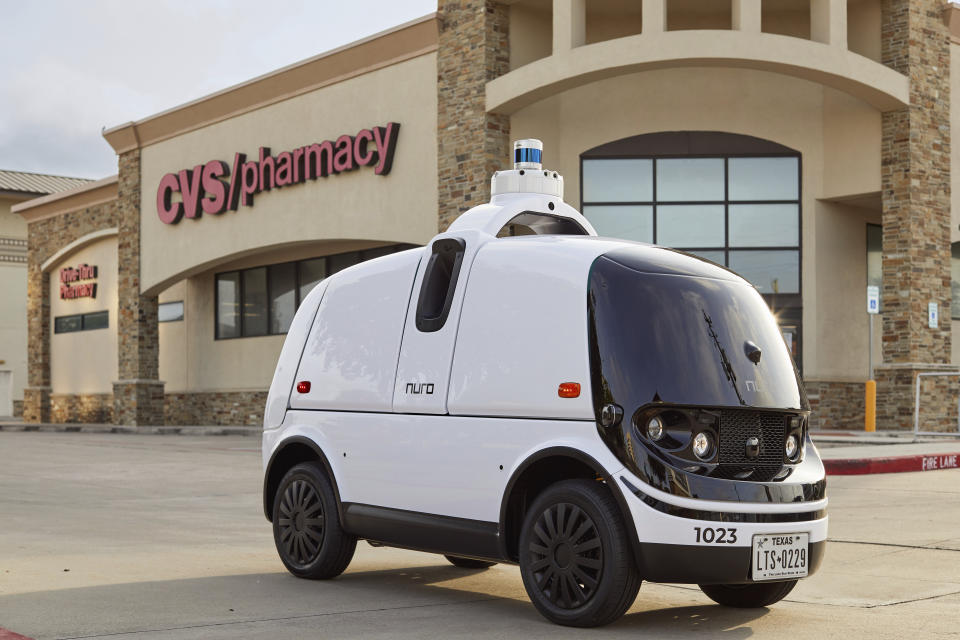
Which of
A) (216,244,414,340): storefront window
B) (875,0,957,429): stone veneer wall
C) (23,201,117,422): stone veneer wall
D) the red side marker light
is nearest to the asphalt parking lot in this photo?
the red side marker light

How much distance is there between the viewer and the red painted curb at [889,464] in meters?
14.9

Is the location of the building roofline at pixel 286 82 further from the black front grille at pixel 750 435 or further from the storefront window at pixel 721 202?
the black front grille at pixel 750 435

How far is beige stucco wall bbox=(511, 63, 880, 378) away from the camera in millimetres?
24109

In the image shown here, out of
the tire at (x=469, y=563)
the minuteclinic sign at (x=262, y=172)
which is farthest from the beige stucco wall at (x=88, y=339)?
the tire at (x=469, y=563)

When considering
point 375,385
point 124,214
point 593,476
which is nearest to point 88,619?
point 375,385

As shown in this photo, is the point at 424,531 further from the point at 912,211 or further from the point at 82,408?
the point at 82,408

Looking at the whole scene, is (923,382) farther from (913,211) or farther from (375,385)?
(375,385)

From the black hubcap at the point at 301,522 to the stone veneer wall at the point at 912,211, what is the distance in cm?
1827

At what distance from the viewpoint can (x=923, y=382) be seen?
23.6m

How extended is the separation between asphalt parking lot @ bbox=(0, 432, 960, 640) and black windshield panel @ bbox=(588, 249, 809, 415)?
117 cm

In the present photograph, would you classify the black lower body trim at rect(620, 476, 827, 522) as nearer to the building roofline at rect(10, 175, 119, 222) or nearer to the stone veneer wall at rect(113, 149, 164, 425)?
the stone veneer wall at rect(113, 149, 164, 425)

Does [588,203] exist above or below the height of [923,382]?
above

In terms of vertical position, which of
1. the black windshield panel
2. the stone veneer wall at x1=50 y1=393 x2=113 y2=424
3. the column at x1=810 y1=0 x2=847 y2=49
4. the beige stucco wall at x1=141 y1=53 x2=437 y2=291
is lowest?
the stone veneer wall at x1=50 y1=393 x2=113 y2=424

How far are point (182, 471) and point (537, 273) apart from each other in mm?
11733
